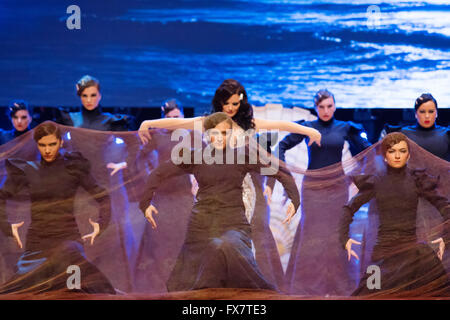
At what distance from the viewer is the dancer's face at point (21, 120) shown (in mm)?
4043

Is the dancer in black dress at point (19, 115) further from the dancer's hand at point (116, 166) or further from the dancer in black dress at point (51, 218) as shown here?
the dancer's hand at point (116, 166)

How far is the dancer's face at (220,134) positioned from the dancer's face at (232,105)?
0.26 m

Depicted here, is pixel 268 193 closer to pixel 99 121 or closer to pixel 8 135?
pixel 99 121

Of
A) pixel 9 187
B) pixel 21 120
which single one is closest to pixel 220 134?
pixel 9 187

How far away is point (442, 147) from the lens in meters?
3.84

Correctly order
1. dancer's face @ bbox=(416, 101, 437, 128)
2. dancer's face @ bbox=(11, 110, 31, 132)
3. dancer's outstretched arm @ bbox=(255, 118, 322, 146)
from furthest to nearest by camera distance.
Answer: dancer's face @ bbox=(11, 110, 31, 132) < dancer's face @ bbox=(416, 101, 437, 128) < dancer's outstretched arm @ bbox=(255, 118, 322, 146)

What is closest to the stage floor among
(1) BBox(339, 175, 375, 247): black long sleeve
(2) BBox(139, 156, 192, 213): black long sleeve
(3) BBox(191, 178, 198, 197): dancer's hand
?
(1) BBox(339, 175, 375, 247): black long sleeve

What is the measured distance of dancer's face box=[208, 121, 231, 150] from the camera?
314 centimetres

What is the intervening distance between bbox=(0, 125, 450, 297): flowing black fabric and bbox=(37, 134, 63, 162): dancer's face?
50 mm

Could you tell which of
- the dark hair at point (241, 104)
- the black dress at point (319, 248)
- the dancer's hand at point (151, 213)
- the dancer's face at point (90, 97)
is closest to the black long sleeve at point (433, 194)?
the black dress at point (319, 248)

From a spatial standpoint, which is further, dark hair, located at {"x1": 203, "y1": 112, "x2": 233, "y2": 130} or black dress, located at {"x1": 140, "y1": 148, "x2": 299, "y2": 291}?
dark hair, located at {"x1": 203, "y1": 112, "x2": 233, "y2": 130}

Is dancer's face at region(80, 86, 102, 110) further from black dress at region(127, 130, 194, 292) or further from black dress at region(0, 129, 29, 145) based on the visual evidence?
black dress at region(127, 130, 194, 292)

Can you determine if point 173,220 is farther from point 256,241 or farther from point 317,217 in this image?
point 317,217

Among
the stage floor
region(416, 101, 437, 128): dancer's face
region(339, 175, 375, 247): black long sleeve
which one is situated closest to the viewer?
the stage floor
